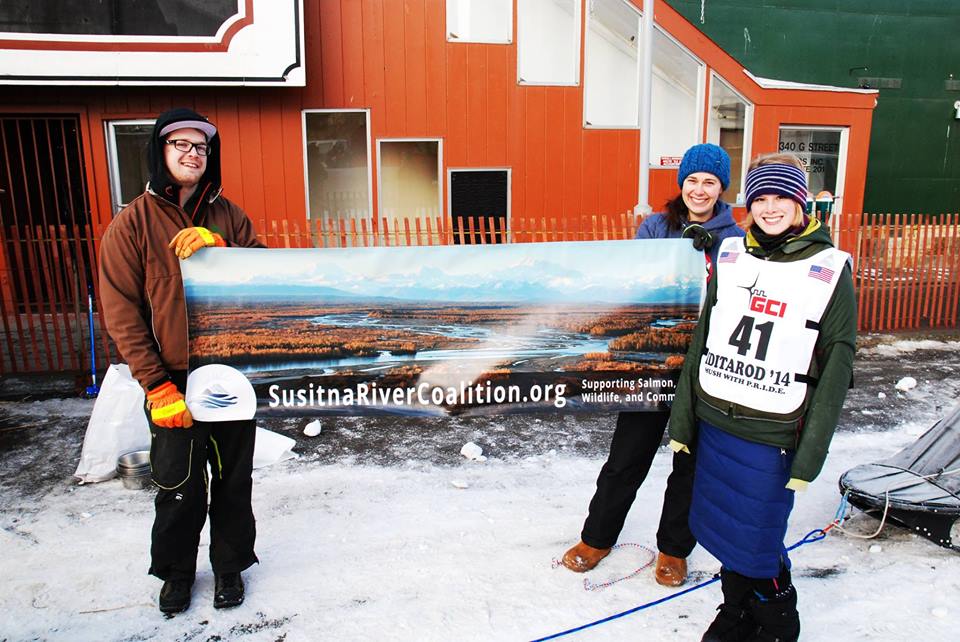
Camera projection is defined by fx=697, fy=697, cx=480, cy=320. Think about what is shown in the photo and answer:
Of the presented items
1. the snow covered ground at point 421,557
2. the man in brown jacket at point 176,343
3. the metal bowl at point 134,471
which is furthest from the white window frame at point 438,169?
the man in brown jacket at point 176,343

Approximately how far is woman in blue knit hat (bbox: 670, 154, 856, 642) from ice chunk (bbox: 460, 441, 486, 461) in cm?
218

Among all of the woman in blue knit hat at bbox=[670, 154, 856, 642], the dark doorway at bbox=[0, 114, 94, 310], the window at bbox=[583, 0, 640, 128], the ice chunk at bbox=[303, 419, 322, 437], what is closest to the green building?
the window at bbox=[583, 0, 640, 128]

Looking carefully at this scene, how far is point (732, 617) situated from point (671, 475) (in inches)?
28.4

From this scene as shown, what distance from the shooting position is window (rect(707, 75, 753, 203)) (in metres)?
10.6

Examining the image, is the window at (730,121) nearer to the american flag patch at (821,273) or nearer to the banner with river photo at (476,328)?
the banner with river photo at (476,328)

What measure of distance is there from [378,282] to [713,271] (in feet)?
5.09

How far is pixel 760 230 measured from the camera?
8.93ft

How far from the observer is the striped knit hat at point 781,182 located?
259 cm

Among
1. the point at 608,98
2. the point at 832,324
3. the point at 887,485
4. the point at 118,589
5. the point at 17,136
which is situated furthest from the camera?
the point at 608,98

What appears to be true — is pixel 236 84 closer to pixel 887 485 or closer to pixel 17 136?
pixel 17 136

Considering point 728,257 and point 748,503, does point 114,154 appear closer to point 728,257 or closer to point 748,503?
point 728,257

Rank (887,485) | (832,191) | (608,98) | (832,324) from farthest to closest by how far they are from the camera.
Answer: (832,191) → (608,98) → (887,485) → (832,324)

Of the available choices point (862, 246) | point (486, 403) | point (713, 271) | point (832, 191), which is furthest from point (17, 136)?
point (832, 191)

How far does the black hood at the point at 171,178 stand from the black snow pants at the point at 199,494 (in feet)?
2.55
